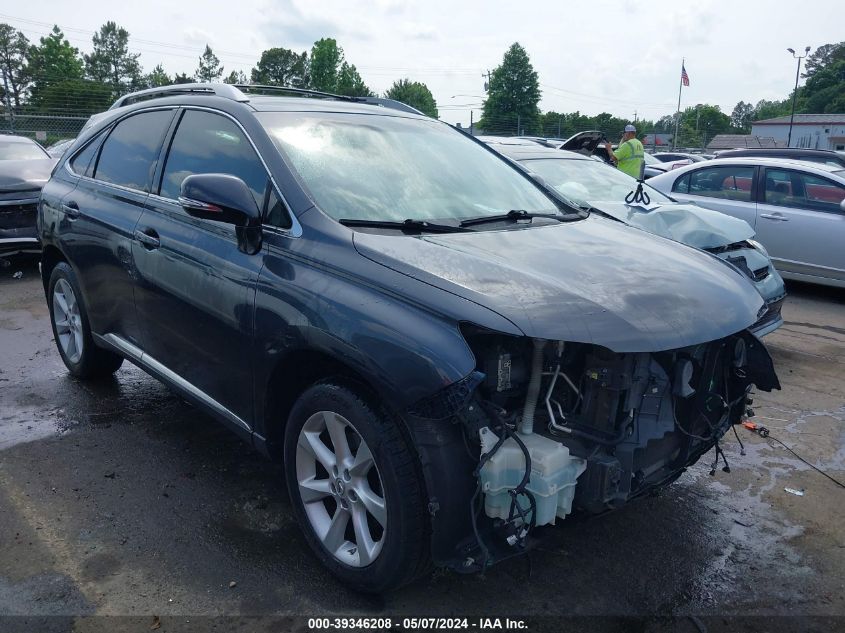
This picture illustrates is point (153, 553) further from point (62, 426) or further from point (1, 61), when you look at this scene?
point (1, 61)

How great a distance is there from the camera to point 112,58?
82688 millimetres

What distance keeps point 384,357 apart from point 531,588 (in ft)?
3.85

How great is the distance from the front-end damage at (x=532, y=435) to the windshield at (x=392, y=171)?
36.6 inches

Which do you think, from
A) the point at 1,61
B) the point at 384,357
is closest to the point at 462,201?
the point at 384,357

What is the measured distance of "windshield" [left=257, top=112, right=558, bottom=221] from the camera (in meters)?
2.98

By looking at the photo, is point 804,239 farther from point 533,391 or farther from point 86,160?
point 86,160

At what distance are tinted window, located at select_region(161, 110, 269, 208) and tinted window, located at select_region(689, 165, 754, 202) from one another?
697cm

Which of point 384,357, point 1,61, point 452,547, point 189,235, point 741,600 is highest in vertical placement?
point 1,61

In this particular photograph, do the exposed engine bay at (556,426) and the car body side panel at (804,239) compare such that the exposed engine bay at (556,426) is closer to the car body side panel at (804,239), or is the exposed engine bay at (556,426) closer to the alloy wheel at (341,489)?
the alloy wheel at (341,489)

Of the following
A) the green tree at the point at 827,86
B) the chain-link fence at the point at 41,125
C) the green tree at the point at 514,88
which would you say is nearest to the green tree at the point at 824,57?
the green tree at the point at 827,86

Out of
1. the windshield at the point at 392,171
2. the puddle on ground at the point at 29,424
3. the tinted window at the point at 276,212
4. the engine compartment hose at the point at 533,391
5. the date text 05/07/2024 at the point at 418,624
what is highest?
the windshield at the point at 392,171

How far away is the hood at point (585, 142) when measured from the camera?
31.3 feet

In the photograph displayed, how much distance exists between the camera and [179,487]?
→ 3512 mm

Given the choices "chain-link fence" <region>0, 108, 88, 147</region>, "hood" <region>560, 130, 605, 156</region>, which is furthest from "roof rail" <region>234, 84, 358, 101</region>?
"chain-link fence" <region>0, 108, 88, 147</region>
